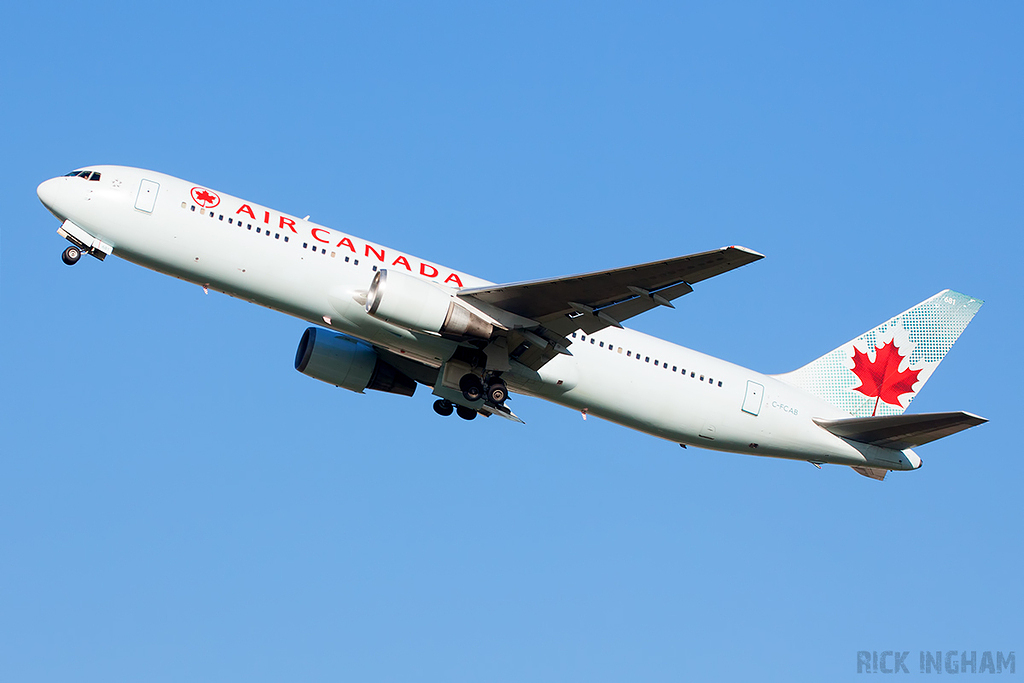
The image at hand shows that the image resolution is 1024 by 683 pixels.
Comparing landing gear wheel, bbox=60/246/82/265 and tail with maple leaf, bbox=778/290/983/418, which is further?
tail with maple leaf, bbox=778/290/983/418

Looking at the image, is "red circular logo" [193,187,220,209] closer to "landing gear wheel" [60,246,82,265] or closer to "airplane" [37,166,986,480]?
"airplane" [37,166,986,480]

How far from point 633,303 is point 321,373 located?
37.5 ft

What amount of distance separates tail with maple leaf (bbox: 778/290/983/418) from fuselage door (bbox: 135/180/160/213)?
66.0ft

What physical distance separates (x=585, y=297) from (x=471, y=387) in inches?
190

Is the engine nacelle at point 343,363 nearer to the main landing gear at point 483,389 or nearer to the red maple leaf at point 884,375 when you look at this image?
the main landing gear at point 483,389

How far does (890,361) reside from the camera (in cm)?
3609

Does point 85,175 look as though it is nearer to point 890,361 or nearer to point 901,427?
point 901,427

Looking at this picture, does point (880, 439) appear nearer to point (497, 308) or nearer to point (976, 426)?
point (976, 426)

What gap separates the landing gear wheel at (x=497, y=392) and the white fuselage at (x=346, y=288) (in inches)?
14.5

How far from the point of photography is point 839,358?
117 feet

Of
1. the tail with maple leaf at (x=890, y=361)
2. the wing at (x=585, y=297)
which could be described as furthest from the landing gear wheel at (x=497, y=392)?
the tail with maple leaf at (x=890, y=361)

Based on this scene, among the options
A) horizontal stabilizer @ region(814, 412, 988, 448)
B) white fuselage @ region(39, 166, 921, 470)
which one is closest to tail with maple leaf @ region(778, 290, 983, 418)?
horizontal stabilizer @ region(814, 412, 988, 448)

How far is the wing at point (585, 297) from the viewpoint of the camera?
83.6 feet

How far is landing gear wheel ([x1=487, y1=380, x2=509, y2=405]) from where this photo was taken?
3045cm
